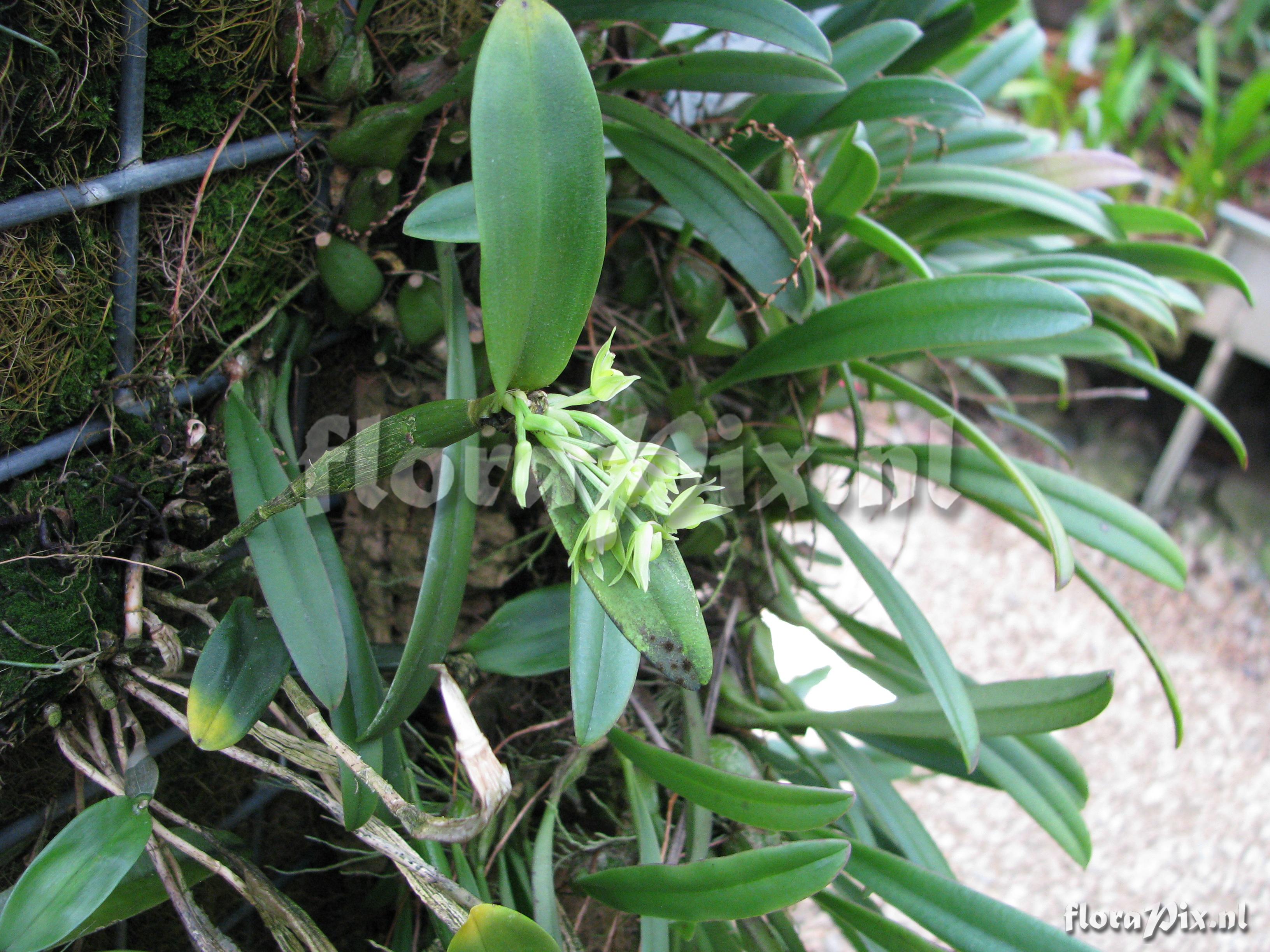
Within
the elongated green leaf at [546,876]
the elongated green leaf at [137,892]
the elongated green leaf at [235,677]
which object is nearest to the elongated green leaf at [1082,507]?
the elongated green leaf at [546,876]

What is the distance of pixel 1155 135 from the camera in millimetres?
2889

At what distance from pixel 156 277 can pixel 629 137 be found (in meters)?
0.37

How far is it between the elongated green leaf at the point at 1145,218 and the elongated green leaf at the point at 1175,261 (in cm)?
3

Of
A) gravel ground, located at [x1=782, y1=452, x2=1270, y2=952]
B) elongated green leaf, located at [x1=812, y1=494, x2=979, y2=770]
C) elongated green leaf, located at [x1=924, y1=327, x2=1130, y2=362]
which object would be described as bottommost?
gravel ground, located at [x1=782, y1=452, x2=1270, y2=952]

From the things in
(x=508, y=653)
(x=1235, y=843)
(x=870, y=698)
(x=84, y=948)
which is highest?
(x=508, y=653)

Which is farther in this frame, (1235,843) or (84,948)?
(1235,843)

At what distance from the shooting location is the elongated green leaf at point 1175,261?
830mm

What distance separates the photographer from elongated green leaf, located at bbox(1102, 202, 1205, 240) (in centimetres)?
94

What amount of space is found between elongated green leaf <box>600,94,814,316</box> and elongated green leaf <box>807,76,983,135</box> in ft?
0.54

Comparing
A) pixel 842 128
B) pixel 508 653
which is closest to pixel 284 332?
pixel 508 653

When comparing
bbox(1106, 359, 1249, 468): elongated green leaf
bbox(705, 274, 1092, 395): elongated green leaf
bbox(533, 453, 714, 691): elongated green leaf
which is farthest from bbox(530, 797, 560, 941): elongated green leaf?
bbox(1106, 359, 1249, 468): elongated green leaf

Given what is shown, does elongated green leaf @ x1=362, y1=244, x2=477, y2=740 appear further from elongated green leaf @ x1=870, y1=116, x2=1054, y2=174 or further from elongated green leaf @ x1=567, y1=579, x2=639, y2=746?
elongated green leaf @ x1=870, y1=116, x2=1054, y2=174

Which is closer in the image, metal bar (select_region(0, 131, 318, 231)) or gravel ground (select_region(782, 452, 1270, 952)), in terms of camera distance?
metal bar (select_region(0, 131, 318, 231))

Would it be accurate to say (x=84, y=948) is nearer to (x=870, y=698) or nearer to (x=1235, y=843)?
(x=870, y=698)
